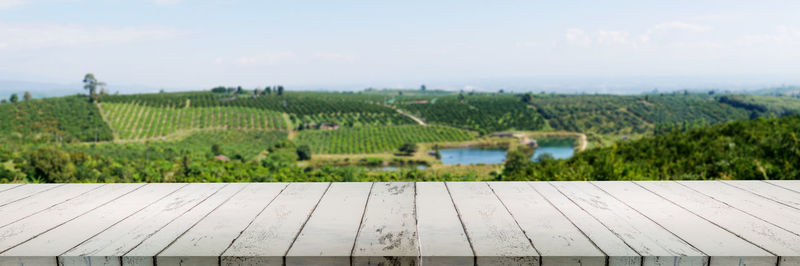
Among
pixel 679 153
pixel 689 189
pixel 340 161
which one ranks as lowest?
pixel 340 161

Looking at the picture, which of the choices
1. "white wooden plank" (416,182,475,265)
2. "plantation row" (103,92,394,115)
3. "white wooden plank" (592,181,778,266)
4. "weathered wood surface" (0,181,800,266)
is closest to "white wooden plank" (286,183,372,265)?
"weathered wood surface" (0,181,800,266)

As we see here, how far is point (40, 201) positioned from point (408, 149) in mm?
68298

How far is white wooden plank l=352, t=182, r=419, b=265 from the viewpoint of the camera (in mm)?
1158

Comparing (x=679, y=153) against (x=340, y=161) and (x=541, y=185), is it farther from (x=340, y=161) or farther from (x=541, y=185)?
(x=340, y=161)

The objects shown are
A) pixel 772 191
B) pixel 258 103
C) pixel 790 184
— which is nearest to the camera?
pixel 772 191

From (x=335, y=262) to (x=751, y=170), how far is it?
183 inches

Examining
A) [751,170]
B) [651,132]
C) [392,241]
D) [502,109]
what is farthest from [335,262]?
[502,109]

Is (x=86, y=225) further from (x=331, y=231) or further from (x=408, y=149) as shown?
(x=408, y=149)

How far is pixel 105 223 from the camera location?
1527 millimetres

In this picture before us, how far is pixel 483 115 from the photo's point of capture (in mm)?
97375

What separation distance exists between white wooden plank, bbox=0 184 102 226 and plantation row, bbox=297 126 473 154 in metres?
66.0

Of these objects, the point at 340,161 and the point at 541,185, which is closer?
the point at 541,185

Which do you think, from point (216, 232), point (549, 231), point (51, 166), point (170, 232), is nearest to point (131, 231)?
point (170, 232)

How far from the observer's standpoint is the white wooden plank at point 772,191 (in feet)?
6.27
